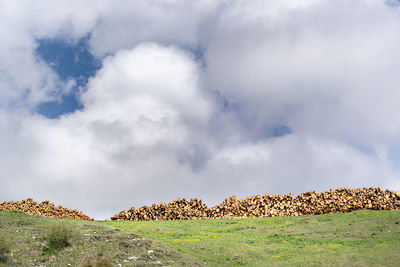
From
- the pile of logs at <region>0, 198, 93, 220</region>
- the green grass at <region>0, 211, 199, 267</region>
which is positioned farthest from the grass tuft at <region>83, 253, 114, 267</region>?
the pile of logs at <region>0, 198, 93, 220</region>

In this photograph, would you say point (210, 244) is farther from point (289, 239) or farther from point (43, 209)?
point (43, 209)

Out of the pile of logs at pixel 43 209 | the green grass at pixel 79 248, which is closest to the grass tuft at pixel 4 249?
the green grass at pixel 79 248

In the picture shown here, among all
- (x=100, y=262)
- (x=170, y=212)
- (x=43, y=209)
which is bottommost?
(x=100, y=262)

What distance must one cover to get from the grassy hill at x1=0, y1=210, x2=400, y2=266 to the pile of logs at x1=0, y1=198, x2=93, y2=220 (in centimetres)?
1269

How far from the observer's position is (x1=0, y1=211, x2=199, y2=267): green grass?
1881 centimetres

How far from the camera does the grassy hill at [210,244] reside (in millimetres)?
19469

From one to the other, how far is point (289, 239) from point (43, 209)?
2553 cm

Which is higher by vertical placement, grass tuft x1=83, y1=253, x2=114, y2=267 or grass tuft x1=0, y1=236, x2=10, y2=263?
grass tuft x1=0, y1=236, x2=10, y2=263

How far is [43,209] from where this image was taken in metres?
38.8

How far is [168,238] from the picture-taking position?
24.6 metres

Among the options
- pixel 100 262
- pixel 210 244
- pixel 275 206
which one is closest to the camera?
pixel 100 262

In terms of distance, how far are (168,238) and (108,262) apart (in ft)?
23.3

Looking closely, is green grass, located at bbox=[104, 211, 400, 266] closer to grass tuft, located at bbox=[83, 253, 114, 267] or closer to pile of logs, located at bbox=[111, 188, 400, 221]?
pile of logs, located at bbox=[111, 188, 400, 221]

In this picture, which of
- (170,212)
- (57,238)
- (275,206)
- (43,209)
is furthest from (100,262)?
(43,209)
